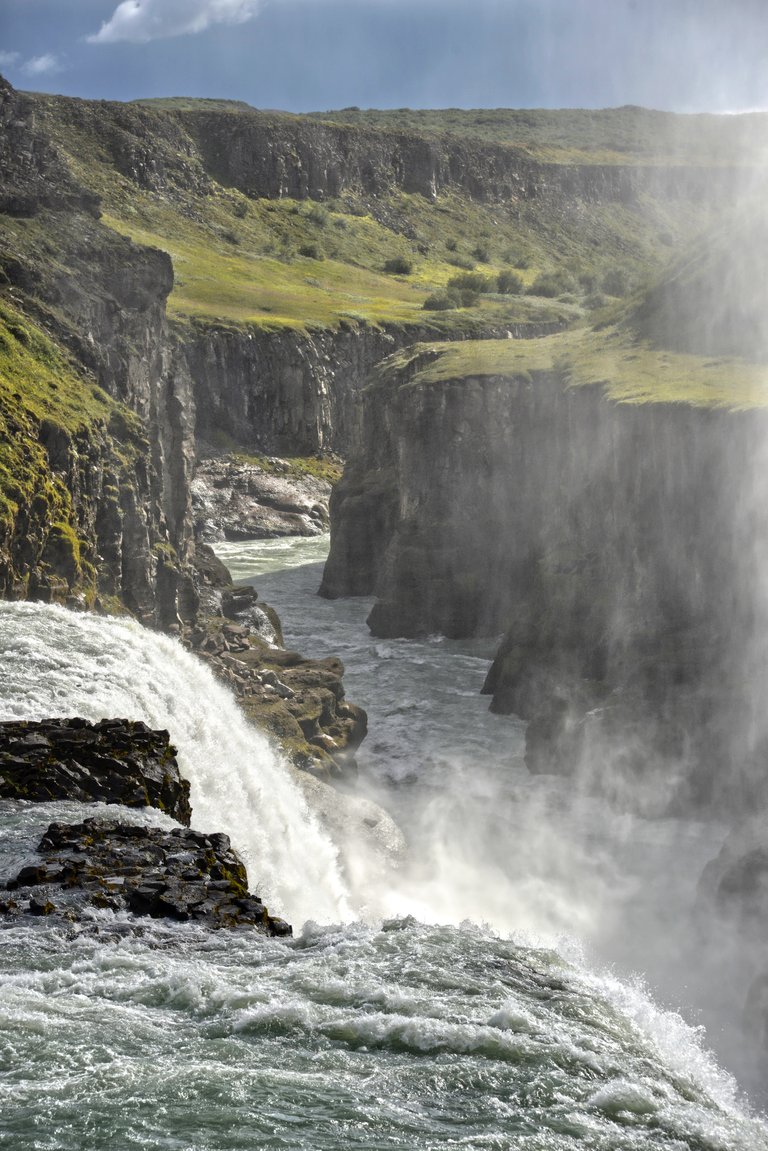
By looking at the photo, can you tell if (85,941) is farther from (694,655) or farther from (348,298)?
(348,298)

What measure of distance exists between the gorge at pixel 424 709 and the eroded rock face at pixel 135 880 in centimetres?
52

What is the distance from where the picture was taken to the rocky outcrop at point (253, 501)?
328 ft

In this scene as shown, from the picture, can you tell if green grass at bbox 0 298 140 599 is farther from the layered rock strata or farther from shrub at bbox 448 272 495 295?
shrub at bbox 448 272 495 295

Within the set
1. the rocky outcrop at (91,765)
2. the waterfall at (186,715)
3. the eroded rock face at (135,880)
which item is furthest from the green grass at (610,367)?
the eroded rock face at (135,880)

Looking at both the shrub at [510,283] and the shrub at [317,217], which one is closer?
the shrub at [510,283]

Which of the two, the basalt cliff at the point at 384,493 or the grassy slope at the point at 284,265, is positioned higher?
the grassy slope at the point at 284,265

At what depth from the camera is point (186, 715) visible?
33.8 meters

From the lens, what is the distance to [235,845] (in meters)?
29.3

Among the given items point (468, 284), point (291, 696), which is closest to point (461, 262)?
point (468, 284)

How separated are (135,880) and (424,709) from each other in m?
36.7

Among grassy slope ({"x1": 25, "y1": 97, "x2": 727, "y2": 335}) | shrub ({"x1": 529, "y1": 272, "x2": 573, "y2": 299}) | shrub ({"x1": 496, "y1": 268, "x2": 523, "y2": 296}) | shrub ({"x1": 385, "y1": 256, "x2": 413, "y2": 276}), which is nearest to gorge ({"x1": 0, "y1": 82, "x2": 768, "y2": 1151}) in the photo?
grassy slope ({"x1": 25, "y1": 97, "x2": 727, "y2": 335})

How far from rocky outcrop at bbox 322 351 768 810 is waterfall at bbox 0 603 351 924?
1389cm

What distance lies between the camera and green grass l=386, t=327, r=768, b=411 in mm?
52875

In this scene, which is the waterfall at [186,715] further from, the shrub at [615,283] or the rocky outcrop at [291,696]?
the shrub at [615,283]
